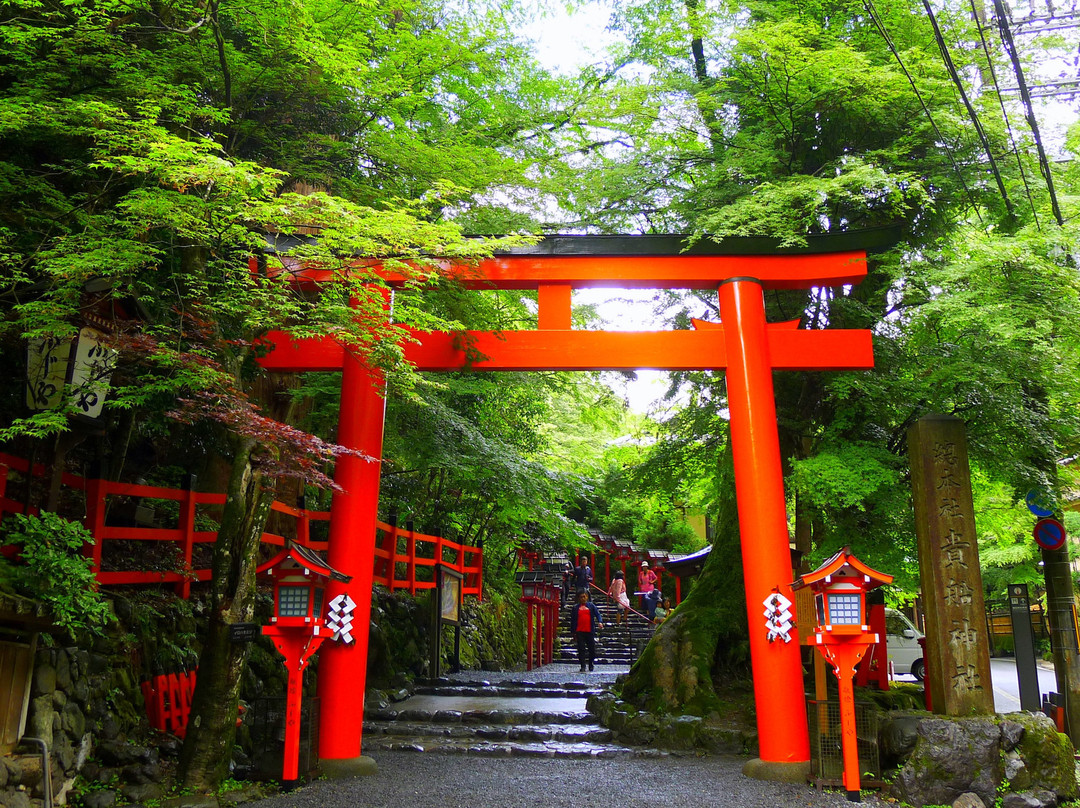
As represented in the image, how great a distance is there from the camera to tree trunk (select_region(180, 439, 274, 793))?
639cm

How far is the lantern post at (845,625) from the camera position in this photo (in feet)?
22.3

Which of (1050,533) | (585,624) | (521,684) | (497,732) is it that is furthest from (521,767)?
(585,624)

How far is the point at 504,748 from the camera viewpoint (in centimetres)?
895

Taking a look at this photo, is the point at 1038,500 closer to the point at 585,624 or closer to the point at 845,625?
the point at 845,625

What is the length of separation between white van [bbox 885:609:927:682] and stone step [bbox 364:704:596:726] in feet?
30.9

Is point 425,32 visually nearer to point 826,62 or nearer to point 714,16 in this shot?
point 714,16

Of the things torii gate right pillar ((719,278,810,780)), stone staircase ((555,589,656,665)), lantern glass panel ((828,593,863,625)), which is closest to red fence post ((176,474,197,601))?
torii gate right pillar ((719,278,810,780))

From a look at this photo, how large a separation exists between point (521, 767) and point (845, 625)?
11.9 feet

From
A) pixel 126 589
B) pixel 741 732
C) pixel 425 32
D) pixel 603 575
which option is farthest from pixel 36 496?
pixel 603 575

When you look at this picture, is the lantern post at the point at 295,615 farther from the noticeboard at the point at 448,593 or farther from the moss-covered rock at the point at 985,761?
the noticeboard at the point at 448,593

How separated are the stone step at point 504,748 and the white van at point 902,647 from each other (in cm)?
A: 1015

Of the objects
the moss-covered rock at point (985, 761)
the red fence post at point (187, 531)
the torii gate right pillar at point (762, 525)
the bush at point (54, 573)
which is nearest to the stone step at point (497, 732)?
the torii gate right pillar at point (762, 525)

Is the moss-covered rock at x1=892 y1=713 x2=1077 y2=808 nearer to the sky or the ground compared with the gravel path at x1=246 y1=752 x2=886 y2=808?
nearer to the sky

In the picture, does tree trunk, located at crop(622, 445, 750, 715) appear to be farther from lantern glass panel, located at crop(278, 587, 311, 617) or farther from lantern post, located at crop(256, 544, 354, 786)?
lantern glass panel, located at crop(278, 587, 311, 617)
